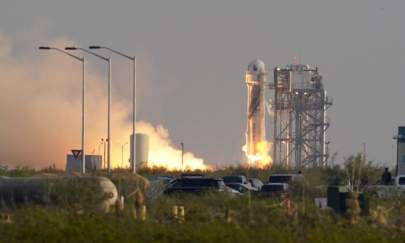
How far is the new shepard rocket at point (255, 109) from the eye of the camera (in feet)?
387

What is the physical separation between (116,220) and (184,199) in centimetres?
1856

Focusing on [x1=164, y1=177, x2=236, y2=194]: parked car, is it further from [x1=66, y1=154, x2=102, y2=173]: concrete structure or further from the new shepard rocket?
the new shepard rocket

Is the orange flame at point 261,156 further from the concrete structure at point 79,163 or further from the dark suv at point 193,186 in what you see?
the dark suv at point 193,186

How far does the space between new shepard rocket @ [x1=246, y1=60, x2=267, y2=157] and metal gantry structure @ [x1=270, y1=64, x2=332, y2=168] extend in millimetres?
1423

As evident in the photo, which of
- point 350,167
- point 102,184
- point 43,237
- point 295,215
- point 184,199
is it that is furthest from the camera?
point 350,167

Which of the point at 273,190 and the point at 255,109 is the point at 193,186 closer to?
the point at 273,190

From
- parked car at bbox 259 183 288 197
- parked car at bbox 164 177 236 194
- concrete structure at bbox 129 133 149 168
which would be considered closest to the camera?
parked car at bbox 259 183 288 197

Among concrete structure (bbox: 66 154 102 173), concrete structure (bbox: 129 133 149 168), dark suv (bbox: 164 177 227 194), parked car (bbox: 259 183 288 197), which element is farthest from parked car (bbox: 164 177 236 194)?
concrete structure (bbox: 129 133 149 168)

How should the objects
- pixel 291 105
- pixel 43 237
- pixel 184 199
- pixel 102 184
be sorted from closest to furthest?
1. pixel 43 237
2. pixel 102 184
3. pixel 184 199
4. pixel 291 105

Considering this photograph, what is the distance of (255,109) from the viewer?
386ft

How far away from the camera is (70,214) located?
111 feet

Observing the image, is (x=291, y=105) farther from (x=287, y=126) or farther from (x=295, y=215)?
(x=295, y=215)

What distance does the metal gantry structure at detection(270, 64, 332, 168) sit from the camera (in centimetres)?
11412

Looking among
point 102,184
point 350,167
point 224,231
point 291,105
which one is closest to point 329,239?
point 224,231
